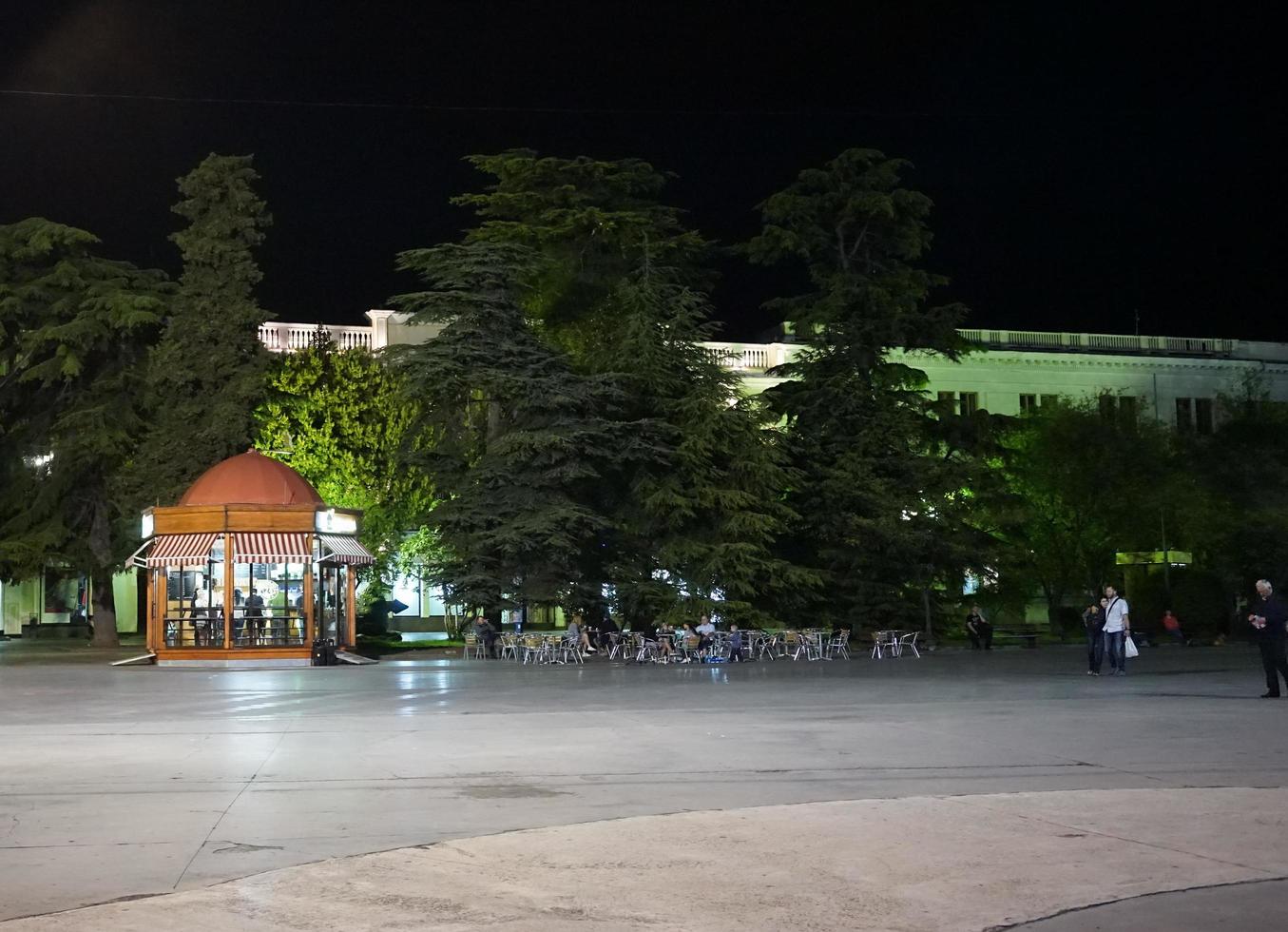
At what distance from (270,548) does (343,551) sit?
222 cm

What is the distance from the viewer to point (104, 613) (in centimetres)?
5144

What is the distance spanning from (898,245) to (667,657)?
20.6 m

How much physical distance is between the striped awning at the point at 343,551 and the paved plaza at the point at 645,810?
15.7 m

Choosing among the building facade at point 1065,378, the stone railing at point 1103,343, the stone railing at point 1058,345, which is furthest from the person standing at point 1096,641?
the stone railing at point 1103,343

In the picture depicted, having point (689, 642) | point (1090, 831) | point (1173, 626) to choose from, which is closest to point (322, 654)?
point (689, 642)

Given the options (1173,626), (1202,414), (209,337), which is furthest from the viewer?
(1202,414)

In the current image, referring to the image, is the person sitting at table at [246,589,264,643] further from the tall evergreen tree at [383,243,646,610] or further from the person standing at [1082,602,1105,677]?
the person standing at [1082,602,1105,677]

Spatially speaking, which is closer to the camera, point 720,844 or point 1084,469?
point 720,844

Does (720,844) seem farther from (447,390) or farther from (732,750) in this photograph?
(447,390)

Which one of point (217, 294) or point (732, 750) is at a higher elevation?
point (217, 294)

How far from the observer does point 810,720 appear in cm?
1902

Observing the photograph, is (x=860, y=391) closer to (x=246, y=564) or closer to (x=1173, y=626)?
(x=1173, y=626)

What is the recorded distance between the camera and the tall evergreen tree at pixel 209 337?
4722 centimetres

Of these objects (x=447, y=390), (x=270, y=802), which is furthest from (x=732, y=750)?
(x=447, y=390)
